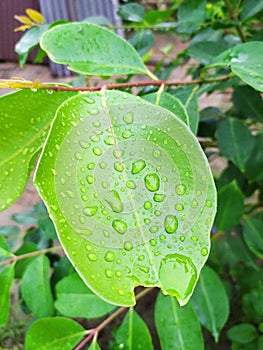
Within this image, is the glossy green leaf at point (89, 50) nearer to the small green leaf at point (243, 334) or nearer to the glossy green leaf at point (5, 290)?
the glossy green leaf at point (5, 290)

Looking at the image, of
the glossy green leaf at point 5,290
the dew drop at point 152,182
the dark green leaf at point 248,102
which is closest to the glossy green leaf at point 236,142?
the dark green leaf at point 248,102

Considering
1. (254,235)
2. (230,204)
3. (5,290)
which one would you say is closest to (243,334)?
(254,235)

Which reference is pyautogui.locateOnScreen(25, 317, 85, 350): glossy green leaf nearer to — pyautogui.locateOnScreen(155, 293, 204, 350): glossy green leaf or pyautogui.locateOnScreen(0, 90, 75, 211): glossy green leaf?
pyautogui.locateOnScreen(155, 293, 204, 350): glossy green leaf

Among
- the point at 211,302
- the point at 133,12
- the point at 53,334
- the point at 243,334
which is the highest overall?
the point at 133,12

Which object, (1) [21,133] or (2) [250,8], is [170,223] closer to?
(1) [21,133]

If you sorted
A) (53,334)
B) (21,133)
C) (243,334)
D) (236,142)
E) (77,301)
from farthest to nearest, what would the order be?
(243,334)
(236,142)
(77,301)
(53,334)
(21,133)

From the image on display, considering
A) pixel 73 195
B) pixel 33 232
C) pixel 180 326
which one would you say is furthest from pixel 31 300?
pixel 73 195
